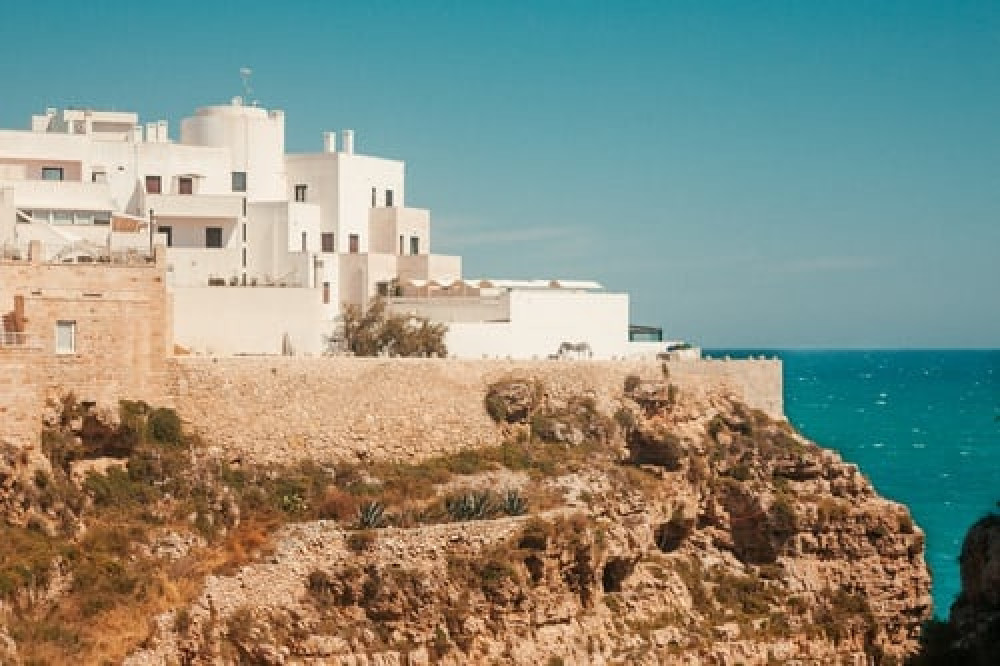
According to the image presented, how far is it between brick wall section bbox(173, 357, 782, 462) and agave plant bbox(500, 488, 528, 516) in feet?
9.36

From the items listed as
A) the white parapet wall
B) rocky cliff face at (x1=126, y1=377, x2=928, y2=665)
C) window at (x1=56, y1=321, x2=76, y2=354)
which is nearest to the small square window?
the white parapet wall

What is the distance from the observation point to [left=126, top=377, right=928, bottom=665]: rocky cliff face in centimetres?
3503

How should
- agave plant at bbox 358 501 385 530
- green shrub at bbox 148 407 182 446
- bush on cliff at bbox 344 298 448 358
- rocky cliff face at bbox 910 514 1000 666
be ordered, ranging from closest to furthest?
rocky cliff face at bbox 910 514 1000 666 → agave plant at bbox 358 501 385 530 → green shrub at bbox 148 407 182 446 → bush on cliff at bbox 344 298 448 358

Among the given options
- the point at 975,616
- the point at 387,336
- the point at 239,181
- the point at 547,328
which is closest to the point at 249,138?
the point at 239,181

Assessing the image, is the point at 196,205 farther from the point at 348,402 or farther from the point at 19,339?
the point at 19,339

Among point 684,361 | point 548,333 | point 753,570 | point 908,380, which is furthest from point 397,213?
point 908,380

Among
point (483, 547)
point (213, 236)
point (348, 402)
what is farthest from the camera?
point (213, 236)

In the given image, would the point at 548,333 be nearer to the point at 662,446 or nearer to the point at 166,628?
the point at 662,446

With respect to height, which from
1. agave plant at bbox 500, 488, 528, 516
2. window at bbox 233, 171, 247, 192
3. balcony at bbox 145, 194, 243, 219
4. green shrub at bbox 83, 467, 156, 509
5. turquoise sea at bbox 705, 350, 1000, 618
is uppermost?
window at bbox 233, 171, 247, 192

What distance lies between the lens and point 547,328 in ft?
161

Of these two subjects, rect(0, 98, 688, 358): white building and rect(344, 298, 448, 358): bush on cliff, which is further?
rect(344, 298, 448, 358): bush on cliff

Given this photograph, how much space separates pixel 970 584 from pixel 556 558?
14.0 metres

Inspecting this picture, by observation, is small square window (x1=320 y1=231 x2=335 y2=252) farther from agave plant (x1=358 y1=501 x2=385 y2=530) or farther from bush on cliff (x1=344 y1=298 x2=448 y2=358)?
agave plant (x1=358 y1=501 x2=385 y2=530)

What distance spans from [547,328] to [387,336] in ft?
18.8
